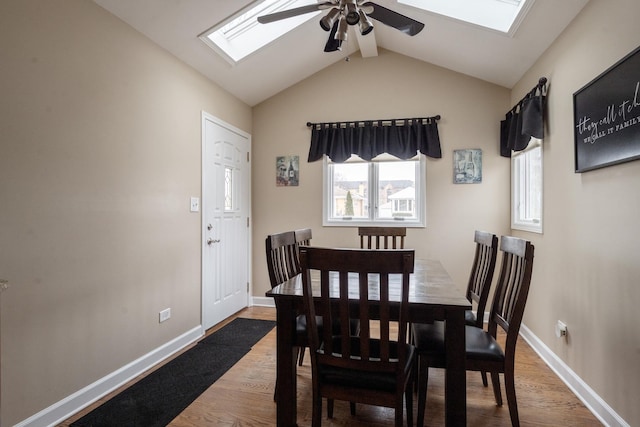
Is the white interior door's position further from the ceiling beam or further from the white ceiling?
the ceiling beam

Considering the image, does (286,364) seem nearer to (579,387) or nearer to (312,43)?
(579,387)

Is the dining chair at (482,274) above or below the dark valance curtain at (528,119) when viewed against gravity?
below

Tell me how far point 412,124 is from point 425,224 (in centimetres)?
114

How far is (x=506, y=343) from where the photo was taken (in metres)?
1.59

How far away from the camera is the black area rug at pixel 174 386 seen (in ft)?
6.05

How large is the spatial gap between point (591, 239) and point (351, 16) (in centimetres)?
201

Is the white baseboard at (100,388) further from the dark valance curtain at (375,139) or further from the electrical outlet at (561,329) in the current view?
the electrical outlet at (561,329)

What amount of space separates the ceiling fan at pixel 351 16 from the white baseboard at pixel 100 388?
8.38 ft

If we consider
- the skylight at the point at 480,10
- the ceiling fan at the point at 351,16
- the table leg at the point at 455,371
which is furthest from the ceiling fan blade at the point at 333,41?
the table leg at the point at 455,371

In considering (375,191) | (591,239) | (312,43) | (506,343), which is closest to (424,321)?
(506,343)

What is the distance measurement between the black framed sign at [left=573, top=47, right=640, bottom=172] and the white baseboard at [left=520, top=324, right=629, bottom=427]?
1.36 meters

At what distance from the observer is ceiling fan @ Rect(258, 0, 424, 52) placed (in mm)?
1882

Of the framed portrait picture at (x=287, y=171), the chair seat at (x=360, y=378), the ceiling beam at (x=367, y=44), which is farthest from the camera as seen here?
the framed portrait picture at (x=287, y=171)

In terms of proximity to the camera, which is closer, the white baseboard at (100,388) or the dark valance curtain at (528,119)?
the white baseboard at (100,388)
